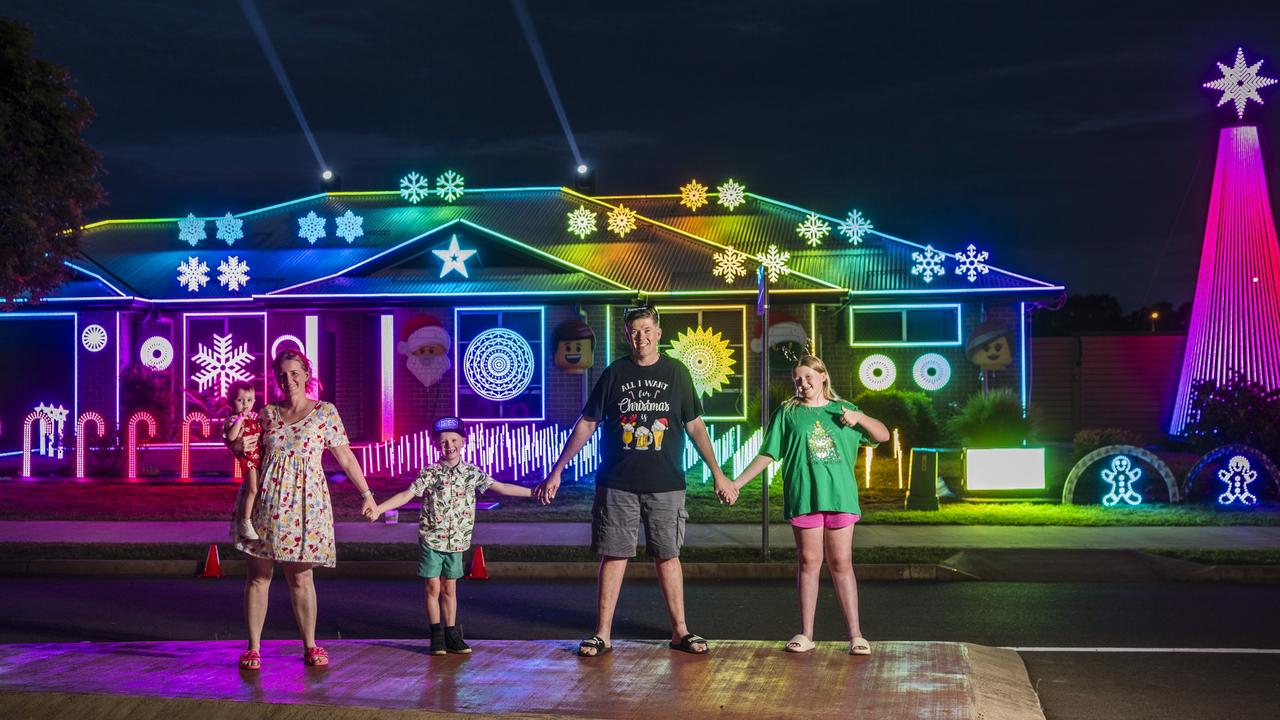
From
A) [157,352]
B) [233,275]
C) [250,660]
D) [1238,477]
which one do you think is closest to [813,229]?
[233,275]

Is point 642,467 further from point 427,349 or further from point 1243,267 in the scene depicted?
point 1243,267

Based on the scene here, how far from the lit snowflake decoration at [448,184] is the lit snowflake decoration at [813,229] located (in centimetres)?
839

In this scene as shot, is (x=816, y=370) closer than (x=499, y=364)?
Yes

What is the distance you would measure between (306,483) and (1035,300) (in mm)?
23547

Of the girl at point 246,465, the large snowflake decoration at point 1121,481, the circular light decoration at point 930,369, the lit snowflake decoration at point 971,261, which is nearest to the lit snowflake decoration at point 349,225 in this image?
the circular light decoration at point 930,369

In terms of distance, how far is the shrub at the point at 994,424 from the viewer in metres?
20.5

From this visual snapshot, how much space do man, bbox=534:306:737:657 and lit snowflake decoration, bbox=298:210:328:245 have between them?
2433cm

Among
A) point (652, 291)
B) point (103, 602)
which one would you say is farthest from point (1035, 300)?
point (103, 602)

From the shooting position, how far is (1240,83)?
2231 centimetres

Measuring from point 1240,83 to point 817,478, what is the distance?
18446 millimetres

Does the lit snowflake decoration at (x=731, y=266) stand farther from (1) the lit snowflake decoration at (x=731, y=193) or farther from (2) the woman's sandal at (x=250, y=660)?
(2) the woman's sandal at (x=250, y=660)

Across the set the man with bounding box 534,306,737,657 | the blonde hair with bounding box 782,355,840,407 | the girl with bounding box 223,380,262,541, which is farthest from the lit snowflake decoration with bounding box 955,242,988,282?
the girl with bounding box 223,380,262,541

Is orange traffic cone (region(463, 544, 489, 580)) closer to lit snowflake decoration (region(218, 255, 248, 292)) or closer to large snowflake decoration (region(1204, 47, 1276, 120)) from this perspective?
lit snowflake decoration (region(218, 255, 248, 292))

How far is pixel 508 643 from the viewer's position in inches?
313
